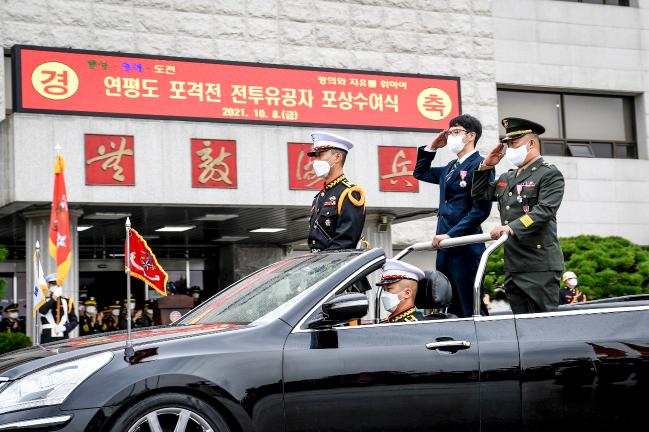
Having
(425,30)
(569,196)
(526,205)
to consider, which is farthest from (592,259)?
(526,205)

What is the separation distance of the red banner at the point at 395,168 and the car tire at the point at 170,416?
44.6ft

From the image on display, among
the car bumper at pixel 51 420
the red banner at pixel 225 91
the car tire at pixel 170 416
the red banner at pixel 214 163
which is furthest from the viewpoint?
the red banner at pixel 225 91

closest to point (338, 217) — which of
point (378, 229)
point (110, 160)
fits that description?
point (110, 160)

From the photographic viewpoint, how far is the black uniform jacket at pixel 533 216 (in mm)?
6273

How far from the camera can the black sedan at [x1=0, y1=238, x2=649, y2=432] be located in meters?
4.57

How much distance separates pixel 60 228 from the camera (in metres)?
15.0

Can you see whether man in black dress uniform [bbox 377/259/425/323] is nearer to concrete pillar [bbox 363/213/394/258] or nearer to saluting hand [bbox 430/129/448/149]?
saluting hand [bbox 430/129/448/149]

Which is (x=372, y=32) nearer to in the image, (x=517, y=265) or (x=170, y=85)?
(x=170, y=85)

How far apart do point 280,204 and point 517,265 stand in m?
11.1

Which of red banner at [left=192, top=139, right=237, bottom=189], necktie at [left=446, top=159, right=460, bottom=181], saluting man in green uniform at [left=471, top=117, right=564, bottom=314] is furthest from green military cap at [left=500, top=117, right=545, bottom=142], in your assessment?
red banner at [left=192, top=139, right=237, bottom=189]

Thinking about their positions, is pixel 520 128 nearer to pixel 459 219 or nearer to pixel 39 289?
pixel 459 219

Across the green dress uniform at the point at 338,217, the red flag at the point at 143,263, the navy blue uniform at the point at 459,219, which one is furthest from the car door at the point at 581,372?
the red flag at the point at 143,263

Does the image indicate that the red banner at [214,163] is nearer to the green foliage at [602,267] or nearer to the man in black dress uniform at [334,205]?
the green foliage at [602,267]

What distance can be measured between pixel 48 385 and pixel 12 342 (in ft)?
34.4
